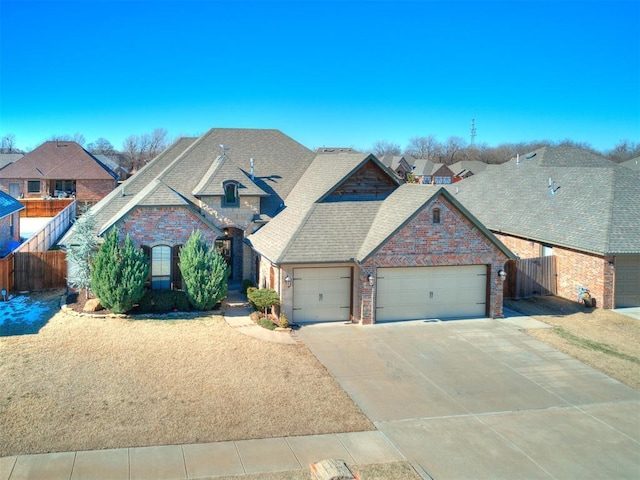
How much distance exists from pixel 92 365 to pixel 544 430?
11.0m

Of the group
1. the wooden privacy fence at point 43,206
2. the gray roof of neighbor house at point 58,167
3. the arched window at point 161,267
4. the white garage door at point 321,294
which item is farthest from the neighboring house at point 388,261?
the gray roof of neighbor house at point 58,167

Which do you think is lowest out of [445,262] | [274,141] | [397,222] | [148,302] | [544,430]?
[544,430]

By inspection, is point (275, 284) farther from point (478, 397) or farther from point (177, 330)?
point (478, 397)

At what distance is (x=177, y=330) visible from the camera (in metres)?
18.5

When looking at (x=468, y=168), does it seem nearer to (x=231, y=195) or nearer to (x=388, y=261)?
(x=231, y=195)

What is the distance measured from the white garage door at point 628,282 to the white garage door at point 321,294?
36.2 ft

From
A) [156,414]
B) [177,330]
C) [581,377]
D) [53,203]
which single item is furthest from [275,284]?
[53,203]

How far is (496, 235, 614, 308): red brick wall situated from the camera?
22469mm

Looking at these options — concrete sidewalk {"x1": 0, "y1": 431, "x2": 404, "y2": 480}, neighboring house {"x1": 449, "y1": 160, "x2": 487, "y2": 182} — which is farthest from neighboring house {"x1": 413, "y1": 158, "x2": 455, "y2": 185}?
concrete sidewalk {"x1": 0, "y1": 431, "x2": 404, "y2": 480}

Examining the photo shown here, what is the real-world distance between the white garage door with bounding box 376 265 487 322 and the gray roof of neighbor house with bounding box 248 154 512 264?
4.68ft

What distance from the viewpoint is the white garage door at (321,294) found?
1984 cm

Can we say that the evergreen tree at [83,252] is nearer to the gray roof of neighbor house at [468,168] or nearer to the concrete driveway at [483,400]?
the concrete driveway at [483,400]

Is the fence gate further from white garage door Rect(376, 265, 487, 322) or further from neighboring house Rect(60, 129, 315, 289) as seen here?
white garage door Rect(376, 265, 487, 322)

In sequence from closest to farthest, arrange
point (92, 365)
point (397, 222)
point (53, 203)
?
1. point (92, 365)
2. point (397, 222)
3. point (53, 203)
